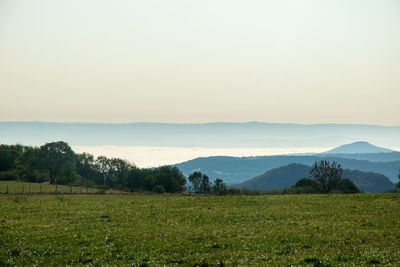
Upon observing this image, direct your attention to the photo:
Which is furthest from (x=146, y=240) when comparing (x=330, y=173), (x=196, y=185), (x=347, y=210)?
(x=196, y=185)

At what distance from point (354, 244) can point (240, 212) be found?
57.9 feet

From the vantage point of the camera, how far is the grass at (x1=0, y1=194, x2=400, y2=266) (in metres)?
19.3

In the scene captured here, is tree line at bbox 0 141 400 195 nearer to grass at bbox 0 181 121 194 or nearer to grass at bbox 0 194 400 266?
grass at bbox 0 181 121 194

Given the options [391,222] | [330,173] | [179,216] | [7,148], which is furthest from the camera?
[7,148]

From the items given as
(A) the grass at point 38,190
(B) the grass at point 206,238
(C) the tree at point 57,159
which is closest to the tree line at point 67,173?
(C) the tree at point 57,159

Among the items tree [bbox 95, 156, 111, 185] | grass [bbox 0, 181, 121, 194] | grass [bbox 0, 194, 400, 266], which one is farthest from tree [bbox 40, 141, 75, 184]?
grass [bbox 0, 194, 400, 266]

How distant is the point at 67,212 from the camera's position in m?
40.0

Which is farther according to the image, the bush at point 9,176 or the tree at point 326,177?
the bush at point 9,176

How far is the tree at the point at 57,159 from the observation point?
14700cm

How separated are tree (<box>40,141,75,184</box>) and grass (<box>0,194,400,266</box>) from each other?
384 feet

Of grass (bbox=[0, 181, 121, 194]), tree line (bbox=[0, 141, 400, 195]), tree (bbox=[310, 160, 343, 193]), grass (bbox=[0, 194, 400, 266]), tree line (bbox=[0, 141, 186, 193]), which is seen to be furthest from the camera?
tree line (bbox=[0, 141, 186, 193])

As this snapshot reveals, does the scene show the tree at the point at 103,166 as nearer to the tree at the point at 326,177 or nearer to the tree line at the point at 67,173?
the tree line at the point at 67,173

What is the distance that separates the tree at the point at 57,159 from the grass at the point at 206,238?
117 metres

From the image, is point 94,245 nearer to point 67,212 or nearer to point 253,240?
point 253,240
